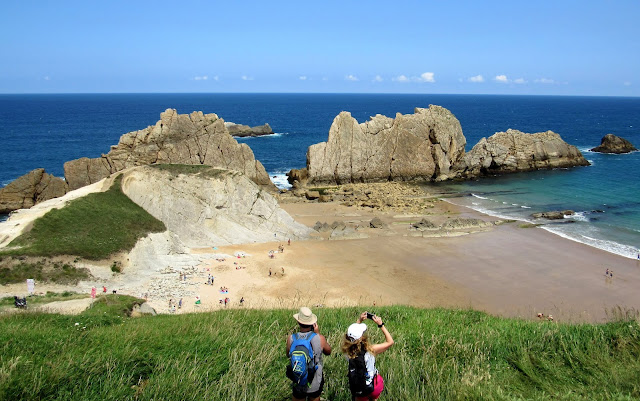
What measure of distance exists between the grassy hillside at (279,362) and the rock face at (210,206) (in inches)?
1042

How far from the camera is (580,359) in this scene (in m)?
9.56

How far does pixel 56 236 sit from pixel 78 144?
226 ft

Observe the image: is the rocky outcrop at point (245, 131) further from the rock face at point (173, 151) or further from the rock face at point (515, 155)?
the rock face at point (515, 155)

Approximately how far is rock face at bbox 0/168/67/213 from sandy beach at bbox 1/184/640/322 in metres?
23.9

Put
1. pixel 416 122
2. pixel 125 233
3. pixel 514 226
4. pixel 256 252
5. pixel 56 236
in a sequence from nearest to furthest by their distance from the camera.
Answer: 1. pixel 56 236
2. pixel 125 233
3. pixel 256 252
4. pixel 514 226
5. pixel 416 122

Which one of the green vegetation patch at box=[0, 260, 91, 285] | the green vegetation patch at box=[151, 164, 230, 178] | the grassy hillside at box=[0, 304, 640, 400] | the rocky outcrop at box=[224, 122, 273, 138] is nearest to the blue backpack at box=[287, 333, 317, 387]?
the grassy hillside at box=[0, 304, 640, 400]

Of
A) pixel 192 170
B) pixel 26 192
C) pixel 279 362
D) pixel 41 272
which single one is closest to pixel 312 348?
pixel 279 362

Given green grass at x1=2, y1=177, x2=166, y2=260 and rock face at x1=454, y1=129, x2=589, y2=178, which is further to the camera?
rock face at x1=454, y1=129, x2=589, y2=178

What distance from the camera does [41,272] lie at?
1037 inches

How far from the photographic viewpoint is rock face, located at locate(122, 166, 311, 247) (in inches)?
1497

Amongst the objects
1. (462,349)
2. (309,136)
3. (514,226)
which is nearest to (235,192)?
(514,226)

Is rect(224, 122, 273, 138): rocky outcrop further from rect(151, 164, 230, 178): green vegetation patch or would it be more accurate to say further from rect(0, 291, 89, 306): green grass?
rect(0, 291, 89, 306): green grass

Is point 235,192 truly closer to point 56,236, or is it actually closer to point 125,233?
point 125,233

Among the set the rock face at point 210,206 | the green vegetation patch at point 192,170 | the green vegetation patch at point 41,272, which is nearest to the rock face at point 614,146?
the rock face at point 210,206
